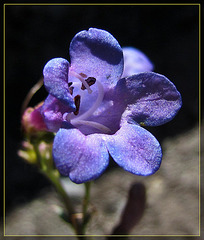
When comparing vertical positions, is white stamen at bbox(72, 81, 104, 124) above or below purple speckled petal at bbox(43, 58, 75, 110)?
below

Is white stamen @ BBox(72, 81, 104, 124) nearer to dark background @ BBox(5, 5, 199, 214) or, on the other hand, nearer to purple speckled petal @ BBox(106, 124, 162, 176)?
purple speckled petal @ BBox(106, 124, 162, 176)

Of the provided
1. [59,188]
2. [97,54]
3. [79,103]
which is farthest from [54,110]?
[59,188]

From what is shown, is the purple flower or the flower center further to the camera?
the flower center

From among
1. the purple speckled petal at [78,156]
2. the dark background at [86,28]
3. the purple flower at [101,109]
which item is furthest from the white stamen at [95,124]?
the dark background at [86,28]

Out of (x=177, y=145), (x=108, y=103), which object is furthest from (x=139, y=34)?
(x=108, y=103)

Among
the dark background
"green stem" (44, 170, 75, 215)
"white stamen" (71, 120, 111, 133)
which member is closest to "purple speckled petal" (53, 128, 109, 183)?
"white stamen" (71, 120, 111, 133)

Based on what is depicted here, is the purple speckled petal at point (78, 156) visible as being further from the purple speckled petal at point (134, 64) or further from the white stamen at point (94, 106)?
the purple speckled petal at point (134, 64)

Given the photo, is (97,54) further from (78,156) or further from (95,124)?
(78,156)

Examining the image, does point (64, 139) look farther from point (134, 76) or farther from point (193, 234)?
point (193, 234)
